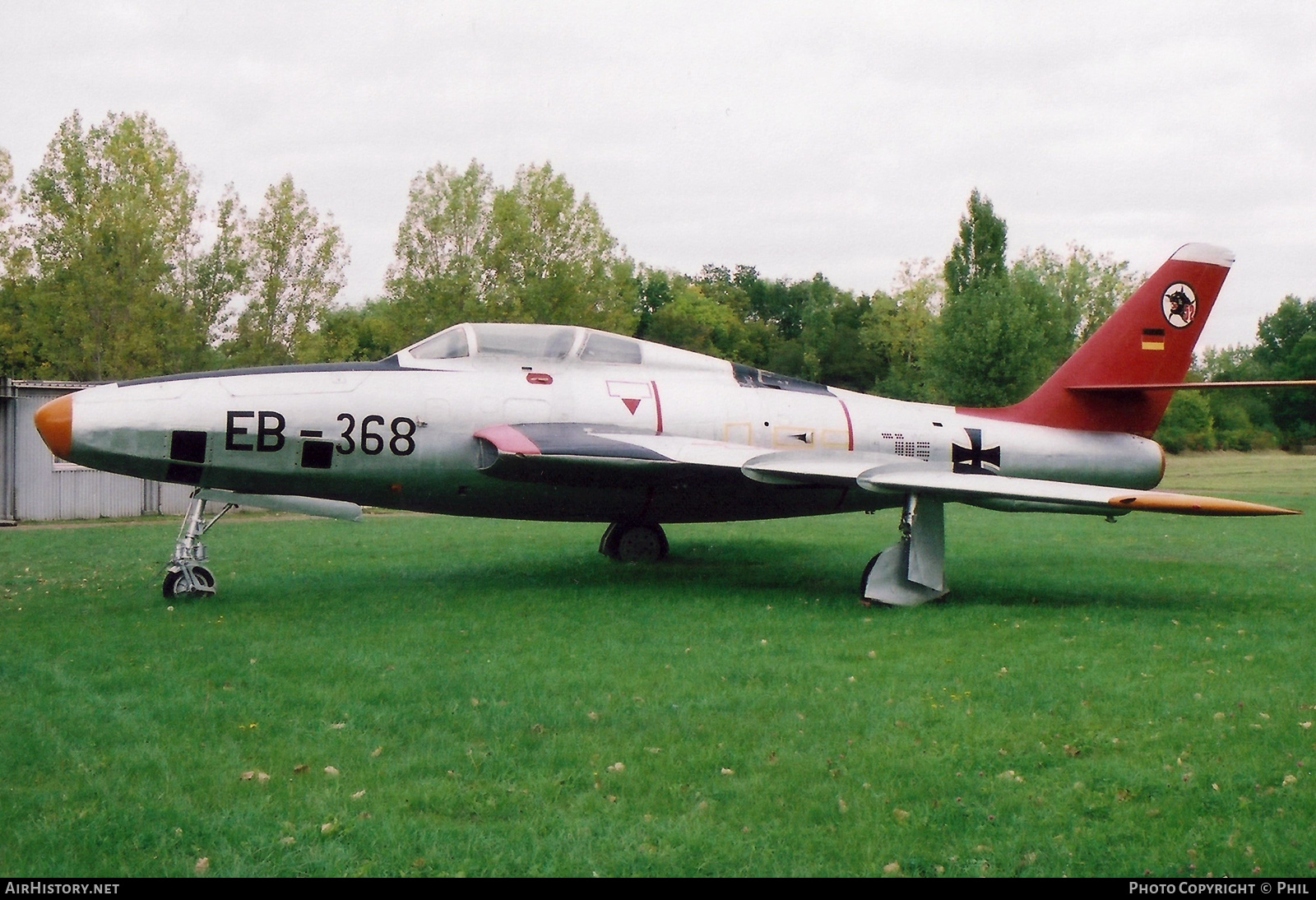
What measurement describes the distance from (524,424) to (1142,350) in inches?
322

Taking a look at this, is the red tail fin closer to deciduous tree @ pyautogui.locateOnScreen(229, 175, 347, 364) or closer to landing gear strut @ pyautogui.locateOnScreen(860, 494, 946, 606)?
landing gear strut @ pyautogui.locateOnScreen(860, 494, 946, 606)

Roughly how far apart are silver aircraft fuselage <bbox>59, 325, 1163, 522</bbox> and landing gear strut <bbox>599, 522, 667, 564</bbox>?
51.6 inches

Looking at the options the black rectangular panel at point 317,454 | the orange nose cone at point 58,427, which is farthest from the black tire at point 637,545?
the orange nose cone at point 58,427

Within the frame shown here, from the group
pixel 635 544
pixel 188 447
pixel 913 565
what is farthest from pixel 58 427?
pixel 913 565

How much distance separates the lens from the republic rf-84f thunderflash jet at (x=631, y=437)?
10047 millimetres

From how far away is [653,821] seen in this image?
446cm

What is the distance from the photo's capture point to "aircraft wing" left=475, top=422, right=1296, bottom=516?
10109mm

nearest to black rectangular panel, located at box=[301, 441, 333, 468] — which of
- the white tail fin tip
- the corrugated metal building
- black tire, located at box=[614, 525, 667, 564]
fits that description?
black tire, located at box=[614, 525, 667, 564]

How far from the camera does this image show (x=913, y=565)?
34.6 feet

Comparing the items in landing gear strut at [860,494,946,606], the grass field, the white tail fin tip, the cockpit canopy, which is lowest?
the grass field

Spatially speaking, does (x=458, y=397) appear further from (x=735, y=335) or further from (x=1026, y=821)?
(x=735, y=335)

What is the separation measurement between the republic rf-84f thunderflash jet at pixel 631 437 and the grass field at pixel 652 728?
1019 mm

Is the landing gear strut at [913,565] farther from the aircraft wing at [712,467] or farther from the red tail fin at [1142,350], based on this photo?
the red tail fin at [1142,350]

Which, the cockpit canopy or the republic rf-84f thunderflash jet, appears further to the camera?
the cockpit canopy
